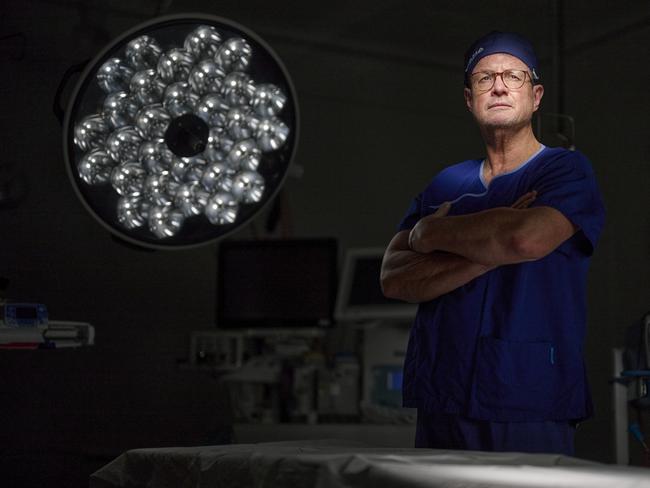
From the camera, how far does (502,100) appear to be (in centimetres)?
190

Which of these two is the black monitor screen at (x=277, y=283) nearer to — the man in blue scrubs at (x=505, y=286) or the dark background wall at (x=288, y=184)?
the dark background wall at (x=288, y=184)

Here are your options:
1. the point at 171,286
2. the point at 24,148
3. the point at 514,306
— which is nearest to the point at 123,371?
the point at 171,286

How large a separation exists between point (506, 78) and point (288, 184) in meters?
3.51

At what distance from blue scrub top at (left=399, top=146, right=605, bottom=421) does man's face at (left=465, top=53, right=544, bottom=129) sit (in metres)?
0.10

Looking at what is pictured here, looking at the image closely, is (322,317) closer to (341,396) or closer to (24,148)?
(341,396)

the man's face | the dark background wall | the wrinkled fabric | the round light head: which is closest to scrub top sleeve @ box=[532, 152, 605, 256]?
the man's face

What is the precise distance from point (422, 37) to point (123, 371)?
7.63ft

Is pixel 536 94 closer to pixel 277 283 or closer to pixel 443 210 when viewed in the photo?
pixel 443 210

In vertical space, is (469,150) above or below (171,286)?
above

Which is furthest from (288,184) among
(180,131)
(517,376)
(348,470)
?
(348,470)

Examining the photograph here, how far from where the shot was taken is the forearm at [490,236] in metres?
1.74

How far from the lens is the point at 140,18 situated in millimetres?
4738

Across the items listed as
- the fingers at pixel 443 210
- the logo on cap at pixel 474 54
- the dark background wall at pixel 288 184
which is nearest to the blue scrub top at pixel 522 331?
the fingers at pixel 443 210

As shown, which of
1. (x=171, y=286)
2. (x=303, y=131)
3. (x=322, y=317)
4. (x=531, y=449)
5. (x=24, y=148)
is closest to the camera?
(x=531, y=449)
